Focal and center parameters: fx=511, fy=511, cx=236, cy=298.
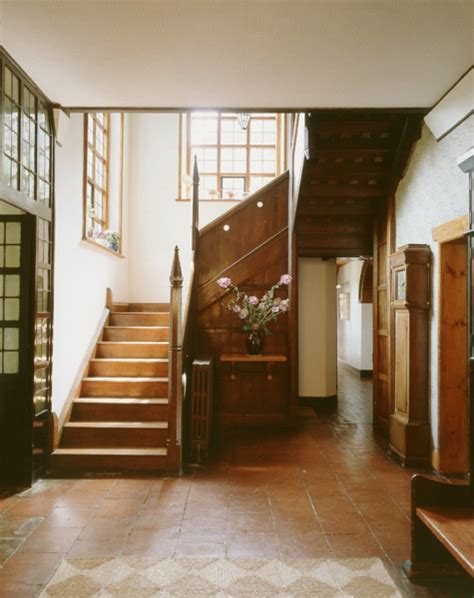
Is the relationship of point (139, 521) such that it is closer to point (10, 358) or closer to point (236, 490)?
point (236, 490)

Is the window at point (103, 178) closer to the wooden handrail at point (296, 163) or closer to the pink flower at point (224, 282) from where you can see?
the pink flower at point (224, 282)

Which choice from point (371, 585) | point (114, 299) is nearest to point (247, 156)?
point (114, 299)

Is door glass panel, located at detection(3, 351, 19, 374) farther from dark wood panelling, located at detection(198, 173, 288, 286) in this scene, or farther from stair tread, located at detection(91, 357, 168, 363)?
dark wood panelling, located at detection(198, 173, 288, 286)

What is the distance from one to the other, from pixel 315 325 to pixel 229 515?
4.40 m

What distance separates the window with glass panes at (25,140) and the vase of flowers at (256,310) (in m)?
2.48

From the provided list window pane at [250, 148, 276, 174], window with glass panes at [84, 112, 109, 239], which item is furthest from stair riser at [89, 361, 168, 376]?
window pane at [250, 148, 276, 174]

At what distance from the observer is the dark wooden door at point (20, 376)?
13.8 ft

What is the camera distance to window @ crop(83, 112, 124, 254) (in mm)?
6238

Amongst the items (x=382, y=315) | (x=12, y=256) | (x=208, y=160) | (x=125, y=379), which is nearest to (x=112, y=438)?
(x=125, y=379)

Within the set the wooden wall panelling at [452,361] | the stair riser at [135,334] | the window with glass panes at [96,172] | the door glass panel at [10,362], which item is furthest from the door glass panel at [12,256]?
the wooden wall panelling at [452,361]

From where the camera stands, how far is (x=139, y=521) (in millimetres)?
3561

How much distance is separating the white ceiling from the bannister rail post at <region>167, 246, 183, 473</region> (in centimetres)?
162

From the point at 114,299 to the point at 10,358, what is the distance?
316 cm

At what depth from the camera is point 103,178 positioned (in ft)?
23.5
